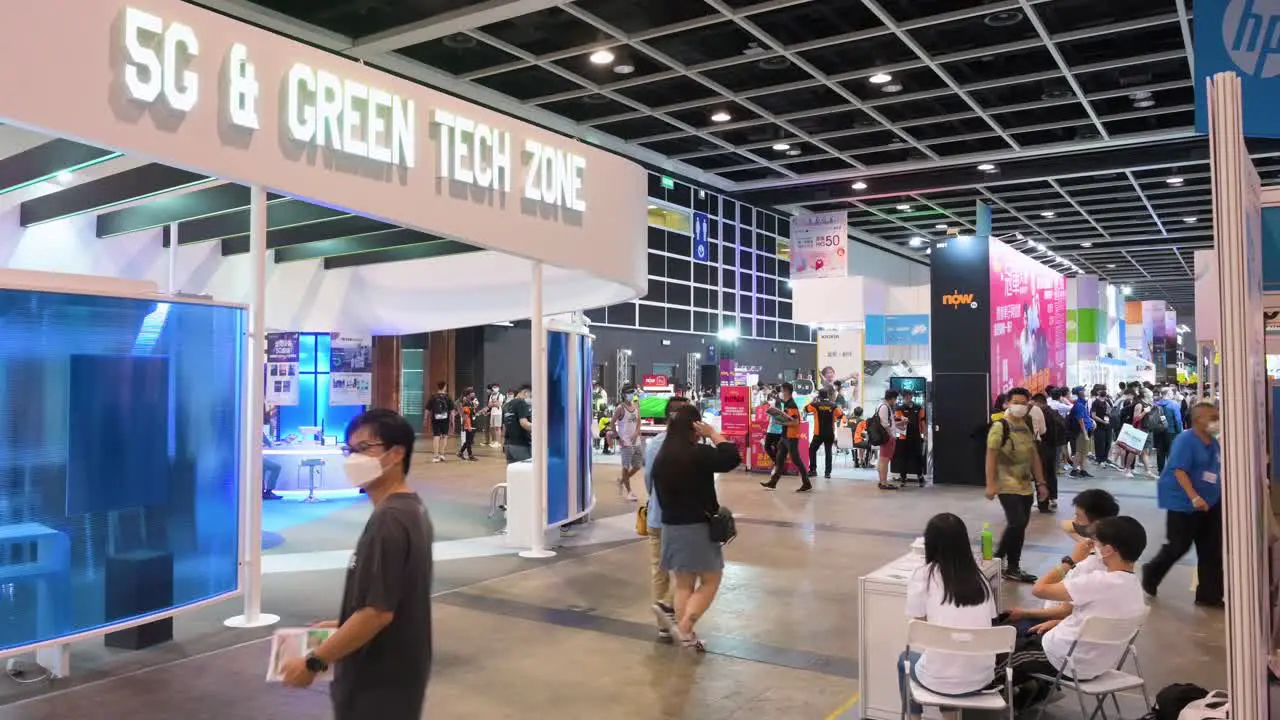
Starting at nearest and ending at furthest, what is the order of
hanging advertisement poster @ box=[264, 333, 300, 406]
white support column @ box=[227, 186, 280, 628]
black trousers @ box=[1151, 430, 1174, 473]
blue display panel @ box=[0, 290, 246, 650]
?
blue display panel @ box=[0, 290, 246, 650]
white support column @ box=[227, 186, 280, 628]
hanging advertisement poster @ box=[264, 333, 300, 406]
black trousers @ box=[1151, 430, 1174, 473]

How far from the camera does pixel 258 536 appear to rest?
597 centimetres

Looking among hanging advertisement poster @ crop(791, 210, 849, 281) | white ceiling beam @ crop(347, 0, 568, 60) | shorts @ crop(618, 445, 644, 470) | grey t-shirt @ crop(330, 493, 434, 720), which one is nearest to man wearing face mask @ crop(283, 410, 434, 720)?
grey t-shirt @ crop(330, 493, 434, 720)

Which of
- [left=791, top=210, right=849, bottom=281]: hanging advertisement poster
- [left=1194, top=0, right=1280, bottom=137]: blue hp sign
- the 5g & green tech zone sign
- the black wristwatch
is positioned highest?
[left=791, top=210, right=849, bottom=281]: hanging advertisement poster

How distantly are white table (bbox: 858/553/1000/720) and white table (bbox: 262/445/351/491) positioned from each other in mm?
9401

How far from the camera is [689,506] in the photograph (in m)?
5.38

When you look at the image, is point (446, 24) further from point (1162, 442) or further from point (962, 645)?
point (1162, 442)

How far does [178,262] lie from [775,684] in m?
8.50

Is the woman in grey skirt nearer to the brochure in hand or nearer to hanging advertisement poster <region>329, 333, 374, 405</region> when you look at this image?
the brochure in hand

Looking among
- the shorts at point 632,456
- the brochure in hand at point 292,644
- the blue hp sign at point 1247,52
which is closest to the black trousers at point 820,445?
the shorts at point 632,456

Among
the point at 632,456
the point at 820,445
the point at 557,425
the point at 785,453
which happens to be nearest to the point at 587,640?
the point at 557,425

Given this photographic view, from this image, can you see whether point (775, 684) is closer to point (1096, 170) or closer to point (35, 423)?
point (35, 423)

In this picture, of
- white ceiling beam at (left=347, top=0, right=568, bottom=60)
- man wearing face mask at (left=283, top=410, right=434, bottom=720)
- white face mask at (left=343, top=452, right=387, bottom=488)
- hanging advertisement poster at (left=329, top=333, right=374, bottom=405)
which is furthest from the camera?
hanging advertisement poster at (left=329, top=333, right=374, bottom=405)

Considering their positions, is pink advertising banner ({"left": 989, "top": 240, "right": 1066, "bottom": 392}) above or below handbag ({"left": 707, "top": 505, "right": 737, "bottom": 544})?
above

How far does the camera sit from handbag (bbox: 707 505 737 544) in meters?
5.35
